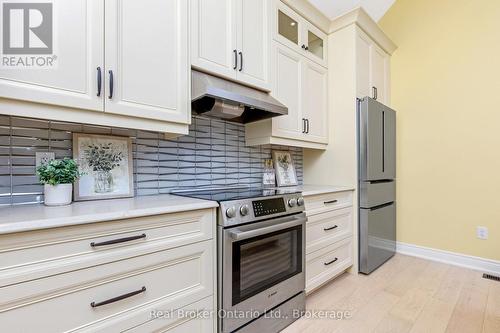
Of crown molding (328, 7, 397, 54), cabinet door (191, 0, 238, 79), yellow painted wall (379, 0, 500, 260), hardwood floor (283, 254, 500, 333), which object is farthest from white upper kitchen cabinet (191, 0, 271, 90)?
yellow painted wall (379, 0, 500, 260)

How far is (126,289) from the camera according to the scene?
1074 mm

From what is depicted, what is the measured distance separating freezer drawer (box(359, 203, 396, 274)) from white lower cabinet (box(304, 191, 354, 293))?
11 cm

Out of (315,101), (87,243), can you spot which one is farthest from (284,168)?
(87,243)

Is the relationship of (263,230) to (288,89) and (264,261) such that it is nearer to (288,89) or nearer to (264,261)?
(264,261)

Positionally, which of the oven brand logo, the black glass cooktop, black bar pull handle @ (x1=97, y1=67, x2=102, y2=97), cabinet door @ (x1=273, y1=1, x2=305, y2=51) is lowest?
the black glass cooktop

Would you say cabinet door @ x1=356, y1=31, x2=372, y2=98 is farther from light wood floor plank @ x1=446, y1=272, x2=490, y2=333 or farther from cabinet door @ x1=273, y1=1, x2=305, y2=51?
light wood floor plank @ x1=446, y1=272, x2=490, y2=333

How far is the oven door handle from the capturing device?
1.34m

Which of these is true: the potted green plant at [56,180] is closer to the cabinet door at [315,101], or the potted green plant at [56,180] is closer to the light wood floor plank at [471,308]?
the cabinet door at [315,101]

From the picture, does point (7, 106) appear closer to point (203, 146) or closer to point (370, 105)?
point (203, 146)

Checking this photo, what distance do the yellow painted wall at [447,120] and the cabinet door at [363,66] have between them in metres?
0.66

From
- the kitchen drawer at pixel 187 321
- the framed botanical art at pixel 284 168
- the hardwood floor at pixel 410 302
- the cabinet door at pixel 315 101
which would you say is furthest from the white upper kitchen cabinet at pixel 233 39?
the hardwood floor at pixel 410 302

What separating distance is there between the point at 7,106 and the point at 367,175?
252 cm

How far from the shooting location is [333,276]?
7.20 feet

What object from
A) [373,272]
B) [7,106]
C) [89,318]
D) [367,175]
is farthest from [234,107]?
[373,272]
